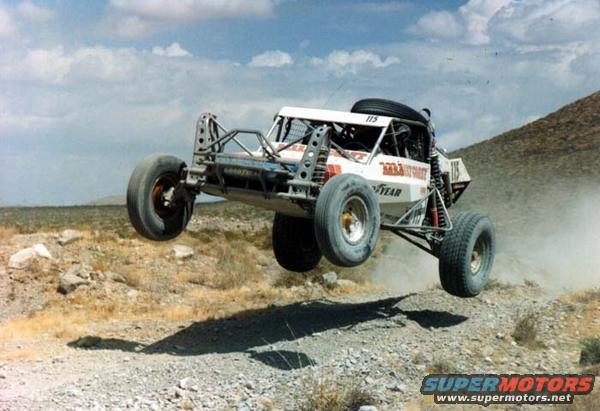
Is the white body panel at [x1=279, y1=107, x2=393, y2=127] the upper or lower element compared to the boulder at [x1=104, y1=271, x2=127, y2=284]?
upper

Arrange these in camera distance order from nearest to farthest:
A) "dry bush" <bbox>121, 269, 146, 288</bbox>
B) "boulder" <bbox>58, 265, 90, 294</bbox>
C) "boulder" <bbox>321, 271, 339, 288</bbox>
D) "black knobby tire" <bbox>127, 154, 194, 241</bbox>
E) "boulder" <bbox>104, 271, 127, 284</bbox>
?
"black knobby tire" <bbox>127, 154, 194, 241</bbox> < "boulder" <bbox>58, 265, 90, 294</bbox> < "boulder" <bbox>104, 271, 127, 284</bbox> < "dry bush" <bbox>121, 269, 146, 288</bbox> < "boulder" <bbox>321, 271, 339, 288</bbox>

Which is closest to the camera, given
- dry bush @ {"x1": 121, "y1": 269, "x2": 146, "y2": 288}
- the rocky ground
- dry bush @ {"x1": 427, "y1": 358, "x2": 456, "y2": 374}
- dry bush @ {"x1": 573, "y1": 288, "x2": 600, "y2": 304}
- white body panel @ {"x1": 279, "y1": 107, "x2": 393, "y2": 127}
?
the rocky ground

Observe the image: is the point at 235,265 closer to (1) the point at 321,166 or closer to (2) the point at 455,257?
(2) the point at 455,257

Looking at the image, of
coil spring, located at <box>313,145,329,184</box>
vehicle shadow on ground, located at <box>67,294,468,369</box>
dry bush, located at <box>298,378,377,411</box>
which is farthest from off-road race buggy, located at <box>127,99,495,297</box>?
dry bush, located at <box>298,378,377,411</box>

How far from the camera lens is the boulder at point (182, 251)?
2291cm

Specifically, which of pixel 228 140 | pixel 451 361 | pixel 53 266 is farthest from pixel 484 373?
pixel 53 266

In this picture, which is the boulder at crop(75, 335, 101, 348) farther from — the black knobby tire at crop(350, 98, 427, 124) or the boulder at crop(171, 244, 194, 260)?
the boulder at crop(171, 244, 194, 260)

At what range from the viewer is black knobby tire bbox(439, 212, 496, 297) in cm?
1341

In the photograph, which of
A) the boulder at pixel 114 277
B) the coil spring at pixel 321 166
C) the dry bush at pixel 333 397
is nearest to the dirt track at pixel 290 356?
the dry bush at pixel 333 397

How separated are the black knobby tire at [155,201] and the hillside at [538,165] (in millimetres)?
22007

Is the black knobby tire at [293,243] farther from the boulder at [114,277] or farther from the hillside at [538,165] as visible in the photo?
the hillside at [538,165]

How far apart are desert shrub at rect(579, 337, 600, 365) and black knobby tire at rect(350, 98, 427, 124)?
4.51 metres

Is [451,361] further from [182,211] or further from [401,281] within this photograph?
[401,281]

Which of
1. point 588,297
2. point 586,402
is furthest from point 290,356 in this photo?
point 588,297
